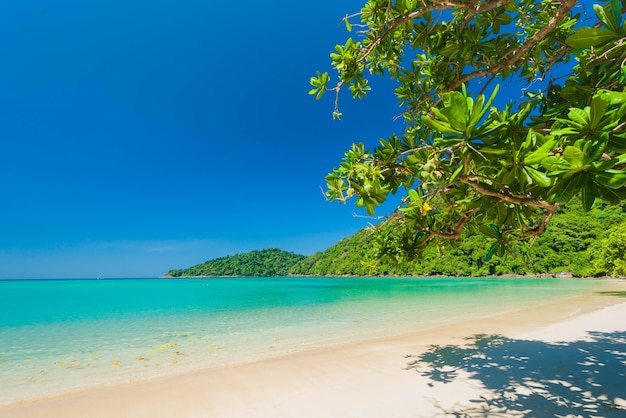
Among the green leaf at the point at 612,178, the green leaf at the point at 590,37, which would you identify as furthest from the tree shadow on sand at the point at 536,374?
the green leaf at the point at 590,37

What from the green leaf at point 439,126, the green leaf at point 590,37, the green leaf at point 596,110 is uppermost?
the green leaf at point 590,37

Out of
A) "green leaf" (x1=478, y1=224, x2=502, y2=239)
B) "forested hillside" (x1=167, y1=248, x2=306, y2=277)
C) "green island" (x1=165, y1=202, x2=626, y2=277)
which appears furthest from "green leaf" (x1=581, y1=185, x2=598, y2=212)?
"forested hillside" (x1=167, y1=248, x2=306, y2=277)

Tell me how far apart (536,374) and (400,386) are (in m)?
2.05

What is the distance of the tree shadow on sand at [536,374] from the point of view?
340 cm

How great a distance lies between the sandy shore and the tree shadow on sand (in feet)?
0.04

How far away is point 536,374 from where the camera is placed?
4559mm

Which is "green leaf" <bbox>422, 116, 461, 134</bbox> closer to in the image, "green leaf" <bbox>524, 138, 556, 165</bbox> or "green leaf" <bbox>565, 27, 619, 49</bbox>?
"green leaf" <bbox>524, 138, 556, 165</bbox>

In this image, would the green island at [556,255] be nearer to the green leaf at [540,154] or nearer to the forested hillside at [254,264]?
the green leaf at [540,154]

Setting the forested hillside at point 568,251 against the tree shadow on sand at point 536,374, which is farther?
the forested hillside at point 568,251

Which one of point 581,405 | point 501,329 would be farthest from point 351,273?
point 581,405

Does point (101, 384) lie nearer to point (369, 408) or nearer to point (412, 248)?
point (369, 408)

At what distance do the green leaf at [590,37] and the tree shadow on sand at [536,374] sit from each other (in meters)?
3.50

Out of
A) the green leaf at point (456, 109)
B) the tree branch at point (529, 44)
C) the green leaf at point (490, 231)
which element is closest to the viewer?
the green leaf at point (456, 109)

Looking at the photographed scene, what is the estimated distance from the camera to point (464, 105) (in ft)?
4.78
